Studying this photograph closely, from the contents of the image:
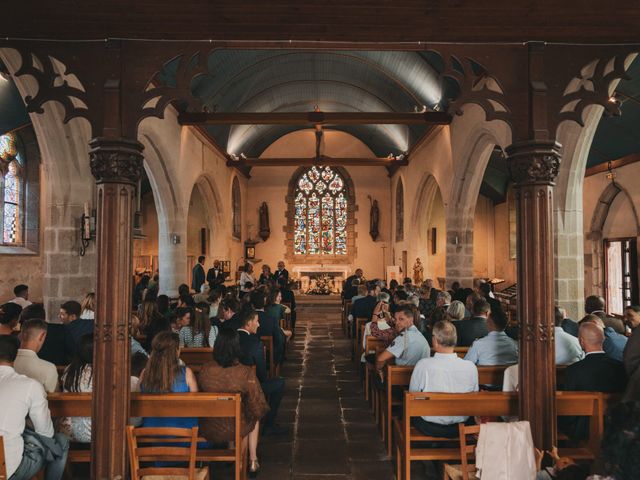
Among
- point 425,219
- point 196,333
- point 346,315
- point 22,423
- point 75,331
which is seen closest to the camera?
point 22,423

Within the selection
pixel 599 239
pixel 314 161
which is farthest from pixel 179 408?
pixel 314 161

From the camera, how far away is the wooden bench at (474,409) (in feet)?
10.8

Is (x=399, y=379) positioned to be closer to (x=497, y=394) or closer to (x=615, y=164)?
(x=497, y=394)

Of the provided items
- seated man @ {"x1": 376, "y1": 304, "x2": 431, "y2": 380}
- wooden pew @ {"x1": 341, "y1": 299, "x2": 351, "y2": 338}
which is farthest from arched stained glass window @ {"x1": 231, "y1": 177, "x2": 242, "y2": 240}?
seated man @ {"x1": 376, "y1": 304, "x2": 431, "y2": 380}

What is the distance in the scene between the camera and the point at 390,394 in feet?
13.6

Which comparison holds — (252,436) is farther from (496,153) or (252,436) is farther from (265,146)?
(265,146)

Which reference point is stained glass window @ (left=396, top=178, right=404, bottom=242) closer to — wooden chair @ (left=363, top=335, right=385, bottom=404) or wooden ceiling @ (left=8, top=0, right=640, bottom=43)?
wooden chair @ (left=363, top=335, right=385, bottom=404)

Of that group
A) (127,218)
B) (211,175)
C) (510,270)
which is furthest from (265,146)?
(127,218)

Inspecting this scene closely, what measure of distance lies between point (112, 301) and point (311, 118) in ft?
26.0

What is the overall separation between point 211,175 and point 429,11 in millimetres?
10780

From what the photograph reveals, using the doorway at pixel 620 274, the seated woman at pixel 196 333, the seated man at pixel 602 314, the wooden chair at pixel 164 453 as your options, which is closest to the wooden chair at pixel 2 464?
the wooden chair at pixel 164 453

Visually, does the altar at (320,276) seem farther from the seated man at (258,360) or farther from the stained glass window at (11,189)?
the seated man at (258,360)

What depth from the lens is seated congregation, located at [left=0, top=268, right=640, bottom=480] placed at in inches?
100

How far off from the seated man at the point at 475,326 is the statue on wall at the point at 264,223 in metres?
14.4
